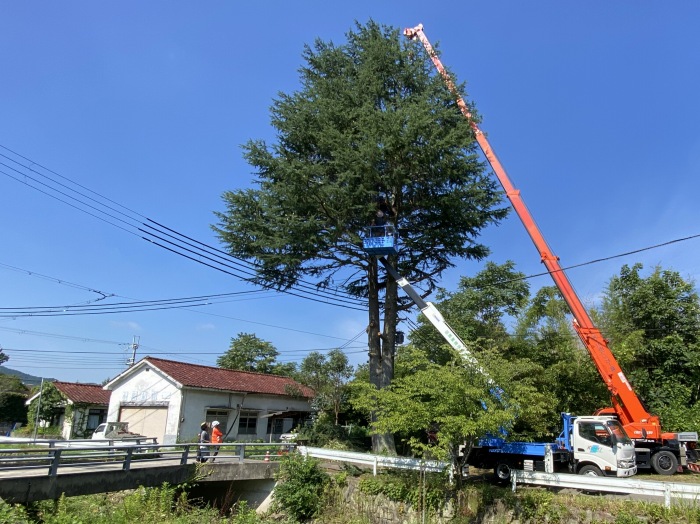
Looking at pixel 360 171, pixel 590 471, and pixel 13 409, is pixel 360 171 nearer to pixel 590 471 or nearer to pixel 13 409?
pixel 590 471

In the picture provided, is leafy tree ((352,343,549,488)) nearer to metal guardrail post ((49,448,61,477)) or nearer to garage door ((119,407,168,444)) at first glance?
metal guardrail post ((49,448,61,477))

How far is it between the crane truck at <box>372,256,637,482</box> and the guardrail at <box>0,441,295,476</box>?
8.10 m

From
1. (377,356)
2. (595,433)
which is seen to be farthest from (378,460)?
(595,433)

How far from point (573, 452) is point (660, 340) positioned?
12006 millimetres

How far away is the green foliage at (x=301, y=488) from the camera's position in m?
16.0

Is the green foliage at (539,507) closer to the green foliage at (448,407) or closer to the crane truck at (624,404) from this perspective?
the green foliage at (448,407)

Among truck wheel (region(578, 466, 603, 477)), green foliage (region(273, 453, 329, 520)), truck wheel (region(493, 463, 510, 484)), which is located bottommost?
green foliage (region(273, 453, 329, 520))

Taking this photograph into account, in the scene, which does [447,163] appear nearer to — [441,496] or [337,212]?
[337,212]

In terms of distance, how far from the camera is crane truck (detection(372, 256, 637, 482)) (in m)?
15.1

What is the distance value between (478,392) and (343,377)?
21492mm

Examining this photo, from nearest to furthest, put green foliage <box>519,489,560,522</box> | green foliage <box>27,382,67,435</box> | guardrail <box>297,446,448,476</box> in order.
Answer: green foliage <box>519,489,560,522</box> < guardrail <box>297,446,448,476</box> < green foliage <box>27,382,67,435</box>

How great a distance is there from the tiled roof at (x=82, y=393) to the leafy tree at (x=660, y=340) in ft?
114

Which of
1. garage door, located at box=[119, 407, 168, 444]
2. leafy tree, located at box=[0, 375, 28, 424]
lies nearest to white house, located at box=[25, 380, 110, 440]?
garage door, located at box=[119, 407, 168, 444]

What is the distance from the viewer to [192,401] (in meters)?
29.5
